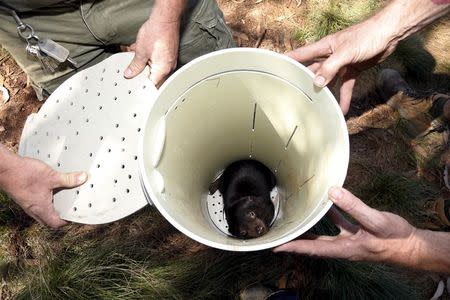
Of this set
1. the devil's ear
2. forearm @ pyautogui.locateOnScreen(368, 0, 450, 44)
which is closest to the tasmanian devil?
the devil's ear

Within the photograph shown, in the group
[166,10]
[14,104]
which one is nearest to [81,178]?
[166,10]

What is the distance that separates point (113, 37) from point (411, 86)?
2.08 metres

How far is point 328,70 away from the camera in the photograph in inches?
53.0

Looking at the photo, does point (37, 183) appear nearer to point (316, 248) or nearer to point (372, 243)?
point (316, 248)

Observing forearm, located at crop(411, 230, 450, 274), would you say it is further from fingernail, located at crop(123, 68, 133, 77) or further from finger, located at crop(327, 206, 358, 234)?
fingernail, located at crop(123, 68, 133, 77)

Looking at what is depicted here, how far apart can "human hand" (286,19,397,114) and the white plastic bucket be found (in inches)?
6.2

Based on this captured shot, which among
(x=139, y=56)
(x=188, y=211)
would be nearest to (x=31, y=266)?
(x=188, y=211)

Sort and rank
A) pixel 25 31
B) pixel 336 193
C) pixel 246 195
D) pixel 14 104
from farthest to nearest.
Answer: pixel 14 104, pixel 246 195, pixel 25 31, pixel 336 193

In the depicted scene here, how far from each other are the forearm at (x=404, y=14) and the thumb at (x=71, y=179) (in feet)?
4.03

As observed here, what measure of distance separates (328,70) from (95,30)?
3.48 ft

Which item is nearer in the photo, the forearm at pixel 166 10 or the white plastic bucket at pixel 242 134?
the white plastic bucket at pixel 242 134

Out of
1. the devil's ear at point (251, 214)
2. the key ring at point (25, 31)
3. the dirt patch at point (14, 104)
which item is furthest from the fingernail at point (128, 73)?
the dirt patch at point (14, 104)

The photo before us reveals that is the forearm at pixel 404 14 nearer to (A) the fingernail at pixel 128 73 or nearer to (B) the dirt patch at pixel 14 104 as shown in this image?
(A) the fingernail at pixel 128 73

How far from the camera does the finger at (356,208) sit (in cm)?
114
